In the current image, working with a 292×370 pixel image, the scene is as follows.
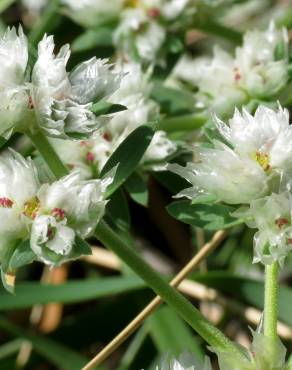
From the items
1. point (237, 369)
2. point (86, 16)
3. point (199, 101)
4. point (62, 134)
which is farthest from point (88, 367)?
point (86, 16)

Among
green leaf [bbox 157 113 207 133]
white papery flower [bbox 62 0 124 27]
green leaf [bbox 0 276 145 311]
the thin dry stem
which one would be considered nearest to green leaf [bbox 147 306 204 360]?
green leaf [bbox 0 276 145 311]

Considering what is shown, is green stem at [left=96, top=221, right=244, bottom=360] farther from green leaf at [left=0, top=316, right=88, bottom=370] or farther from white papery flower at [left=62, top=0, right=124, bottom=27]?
white papery flower at [left=62, top=0, right=124, bottom=27]

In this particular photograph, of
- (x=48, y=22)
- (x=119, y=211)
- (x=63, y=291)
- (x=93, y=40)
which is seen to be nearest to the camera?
(x=119, y=211)

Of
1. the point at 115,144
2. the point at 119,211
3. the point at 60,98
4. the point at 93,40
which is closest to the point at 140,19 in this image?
the point at 93,40

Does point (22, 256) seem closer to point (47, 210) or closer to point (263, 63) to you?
point (47, 210)

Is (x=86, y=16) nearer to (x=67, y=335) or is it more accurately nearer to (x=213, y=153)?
(x=67, y=335)

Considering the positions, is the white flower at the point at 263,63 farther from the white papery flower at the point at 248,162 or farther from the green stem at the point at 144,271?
the green stem at the point at 144,271
